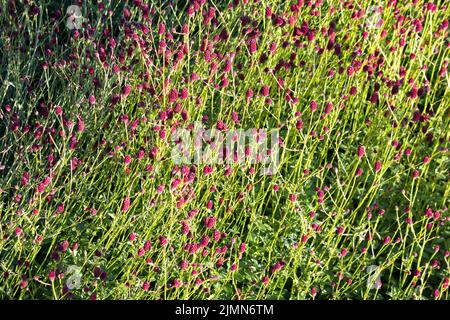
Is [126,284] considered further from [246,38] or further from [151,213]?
[246,38]

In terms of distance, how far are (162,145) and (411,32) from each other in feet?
4.82

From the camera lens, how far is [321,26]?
358cm

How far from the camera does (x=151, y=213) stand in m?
2.75

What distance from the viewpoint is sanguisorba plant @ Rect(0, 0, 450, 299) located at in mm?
2717

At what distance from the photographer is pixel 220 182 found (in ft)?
10.0

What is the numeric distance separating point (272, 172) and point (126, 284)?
2.57 ft

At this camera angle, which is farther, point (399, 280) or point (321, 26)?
point (321, 26)

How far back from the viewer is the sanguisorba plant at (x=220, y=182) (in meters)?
2.72
